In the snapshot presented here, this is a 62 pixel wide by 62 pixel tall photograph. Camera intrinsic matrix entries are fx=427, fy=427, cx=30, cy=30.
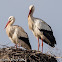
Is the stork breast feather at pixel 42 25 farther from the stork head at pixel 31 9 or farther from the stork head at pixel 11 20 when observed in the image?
the stork head at pixel 11 20

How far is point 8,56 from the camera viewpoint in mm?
14828

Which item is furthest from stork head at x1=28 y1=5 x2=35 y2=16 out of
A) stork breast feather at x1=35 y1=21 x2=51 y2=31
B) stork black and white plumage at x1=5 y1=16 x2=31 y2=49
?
stork black and white plumage at x1=5 y1=16 x2=31 y2=49

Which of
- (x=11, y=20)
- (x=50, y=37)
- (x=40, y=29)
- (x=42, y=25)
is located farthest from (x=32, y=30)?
(x=11, y=20)

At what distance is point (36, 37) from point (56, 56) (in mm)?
2028

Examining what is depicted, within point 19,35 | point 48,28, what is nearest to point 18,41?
point 19,35

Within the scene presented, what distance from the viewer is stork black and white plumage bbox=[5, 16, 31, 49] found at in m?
17.2

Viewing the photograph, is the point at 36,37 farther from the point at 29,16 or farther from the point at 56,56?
the point at 56,56

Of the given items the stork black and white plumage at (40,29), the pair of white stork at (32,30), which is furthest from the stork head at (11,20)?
the stork black and white plumage at (40,29)

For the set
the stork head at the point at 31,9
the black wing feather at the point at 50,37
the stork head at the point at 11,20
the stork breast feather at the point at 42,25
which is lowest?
the black wing feather at the point at 50,37

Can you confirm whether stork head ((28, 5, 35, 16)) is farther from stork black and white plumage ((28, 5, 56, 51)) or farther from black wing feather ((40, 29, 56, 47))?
black wing feather ((40, 29, 56, 47))

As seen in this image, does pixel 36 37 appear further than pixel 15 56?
Yes

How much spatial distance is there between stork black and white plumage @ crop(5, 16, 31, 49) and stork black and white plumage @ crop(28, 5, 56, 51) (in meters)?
0.60

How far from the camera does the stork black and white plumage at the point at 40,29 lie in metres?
16.9

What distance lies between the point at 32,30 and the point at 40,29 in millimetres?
320
